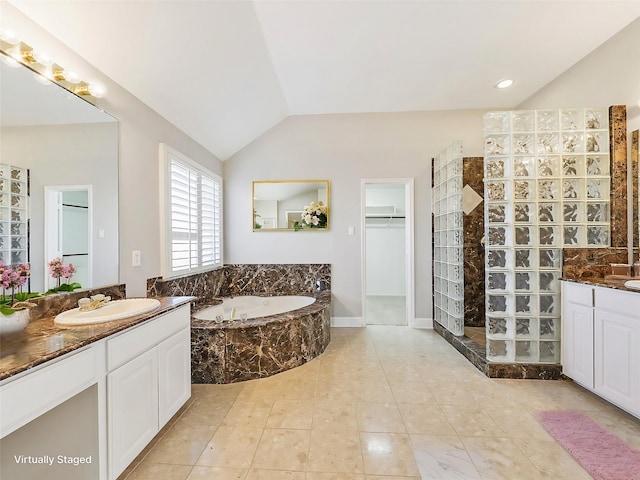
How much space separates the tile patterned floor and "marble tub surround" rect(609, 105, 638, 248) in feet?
4.36

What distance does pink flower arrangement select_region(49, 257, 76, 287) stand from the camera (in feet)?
4.91

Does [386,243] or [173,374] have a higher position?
[386,243]

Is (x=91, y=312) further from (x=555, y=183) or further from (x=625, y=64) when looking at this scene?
(x=625, y=64)

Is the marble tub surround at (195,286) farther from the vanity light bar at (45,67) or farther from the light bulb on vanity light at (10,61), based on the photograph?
the light bulb on vanity light at (10,61)

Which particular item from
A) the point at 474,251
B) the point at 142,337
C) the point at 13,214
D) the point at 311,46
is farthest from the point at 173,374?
the point at 474,251

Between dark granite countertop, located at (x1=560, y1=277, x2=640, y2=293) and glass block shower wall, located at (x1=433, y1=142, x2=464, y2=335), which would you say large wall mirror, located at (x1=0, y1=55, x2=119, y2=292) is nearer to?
glass block shower wall, located at (x1=433, y1=142, x2=464, y2=335)

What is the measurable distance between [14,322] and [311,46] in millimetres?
2679

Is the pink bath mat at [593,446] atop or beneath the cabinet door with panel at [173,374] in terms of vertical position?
beneath

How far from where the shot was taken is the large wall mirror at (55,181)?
1.30m

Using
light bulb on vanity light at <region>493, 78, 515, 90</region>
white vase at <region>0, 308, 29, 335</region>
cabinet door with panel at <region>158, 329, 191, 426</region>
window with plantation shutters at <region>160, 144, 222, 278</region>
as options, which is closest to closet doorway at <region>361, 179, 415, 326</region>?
light bulb on vanity light at <region>493, 78, 515, 90</region>

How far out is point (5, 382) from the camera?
795 mm

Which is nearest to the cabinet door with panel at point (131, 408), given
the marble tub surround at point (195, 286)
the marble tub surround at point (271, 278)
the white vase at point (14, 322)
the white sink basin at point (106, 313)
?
the white sink basin at point (106, 313)

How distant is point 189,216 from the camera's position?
283 centimetres

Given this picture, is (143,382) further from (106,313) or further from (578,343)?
(578,343)
